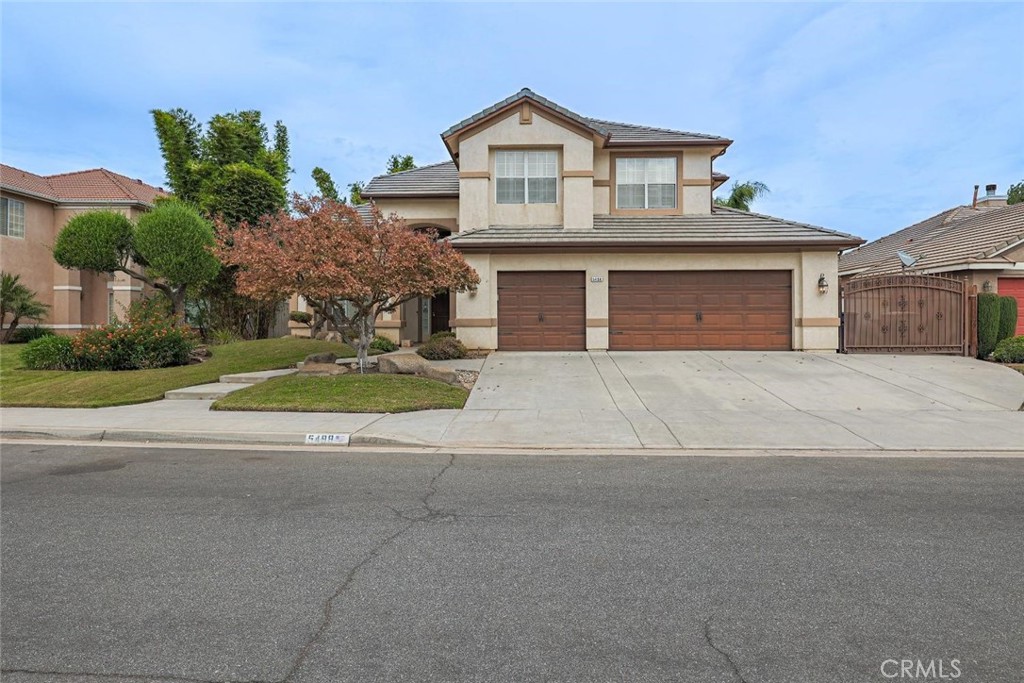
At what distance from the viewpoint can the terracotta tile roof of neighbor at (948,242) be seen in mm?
19256

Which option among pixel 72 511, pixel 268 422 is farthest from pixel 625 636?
pixel 268 422

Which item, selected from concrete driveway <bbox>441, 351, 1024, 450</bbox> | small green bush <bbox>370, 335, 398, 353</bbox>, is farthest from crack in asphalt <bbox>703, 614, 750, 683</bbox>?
small green bush <bbox>370, 335, 398, 353</bbox>

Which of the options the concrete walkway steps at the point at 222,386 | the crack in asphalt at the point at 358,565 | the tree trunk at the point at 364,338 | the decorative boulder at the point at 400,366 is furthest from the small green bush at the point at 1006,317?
the concrete walkway steps at the point at 222,386

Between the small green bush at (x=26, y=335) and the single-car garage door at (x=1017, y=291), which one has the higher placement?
the single-car garage door at (x=1017, y=291)

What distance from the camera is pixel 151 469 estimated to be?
7.33 meters

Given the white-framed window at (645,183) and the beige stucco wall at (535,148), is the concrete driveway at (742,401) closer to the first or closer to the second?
the beige stucco wall at (535,148)

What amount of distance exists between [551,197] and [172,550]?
54.8 feet

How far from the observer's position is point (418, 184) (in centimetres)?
2253

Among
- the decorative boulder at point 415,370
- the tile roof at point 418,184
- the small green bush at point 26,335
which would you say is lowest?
the decorative boulder at point 415,370

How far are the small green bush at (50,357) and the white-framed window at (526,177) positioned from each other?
40.9ft

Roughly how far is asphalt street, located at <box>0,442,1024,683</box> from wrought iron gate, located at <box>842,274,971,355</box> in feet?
39.5

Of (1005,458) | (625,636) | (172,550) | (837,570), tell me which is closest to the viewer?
(625,636)

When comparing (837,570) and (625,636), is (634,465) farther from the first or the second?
(625,636)

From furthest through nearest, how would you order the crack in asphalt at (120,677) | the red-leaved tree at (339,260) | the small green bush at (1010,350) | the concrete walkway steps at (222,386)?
the small green bush at (1010,350)
the concrete walkway steps at (222,386)
the red-leaved tree at (339,260)
the crack in asphalt at (120,677)
